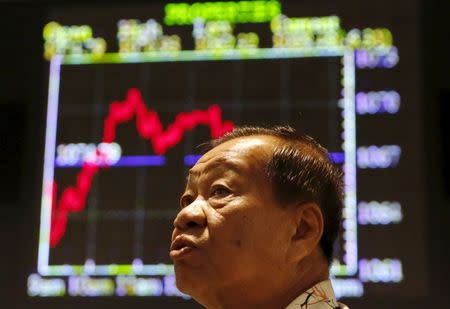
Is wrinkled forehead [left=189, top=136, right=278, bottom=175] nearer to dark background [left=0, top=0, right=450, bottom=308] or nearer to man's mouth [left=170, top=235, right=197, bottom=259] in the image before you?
man's mouth [left=170, top=235, right=197, bottom=259]

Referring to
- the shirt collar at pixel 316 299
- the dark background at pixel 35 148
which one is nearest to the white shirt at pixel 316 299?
the shirt collar at pixel 316 299

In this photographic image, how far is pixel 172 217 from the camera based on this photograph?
128 inches

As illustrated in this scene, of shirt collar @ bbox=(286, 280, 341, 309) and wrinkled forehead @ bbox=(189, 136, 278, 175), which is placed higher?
wrinkled forehead @ bbox=(189, 136, 278, 175)

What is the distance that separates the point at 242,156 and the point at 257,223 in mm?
122

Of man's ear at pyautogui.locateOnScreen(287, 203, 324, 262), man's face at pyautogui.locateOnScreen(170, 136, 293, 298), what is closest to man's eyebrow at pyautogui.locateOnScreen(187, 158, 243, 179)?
man's face at pyautogui.locateOnScreen(170, 136, 293, 298)

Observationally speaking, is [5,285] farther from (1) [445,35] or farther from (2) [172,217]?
(1) [445,35]

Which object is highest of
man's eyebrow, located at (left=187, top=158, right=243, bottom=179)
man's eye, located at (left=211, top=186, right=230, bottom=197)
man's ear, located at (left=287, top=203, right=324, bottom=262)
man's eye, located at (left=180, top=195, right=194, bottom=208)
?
man's eyebrow, located at (left=187, top=158, right=243, bottom=179)

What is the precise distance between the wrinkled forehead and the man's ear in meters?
0.09

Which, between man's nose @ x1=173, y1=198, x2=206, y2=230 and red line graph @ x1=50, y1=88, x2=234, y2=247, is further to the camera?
red line graph @ x1=50, y1=88, x2=234, y2=247

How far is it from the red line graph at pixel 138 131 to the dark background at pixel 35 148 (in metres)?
0.10

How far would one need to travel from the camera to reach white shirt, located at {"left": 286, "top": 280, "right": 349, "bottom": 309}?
1438 millimetres

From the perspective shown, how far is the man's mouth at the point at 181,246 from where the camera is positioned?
1.46 metres

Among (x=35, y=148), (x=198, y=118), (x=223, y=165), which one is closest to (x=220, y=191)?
(x=223, y=165)

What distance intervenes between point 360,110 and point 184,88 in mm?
619
